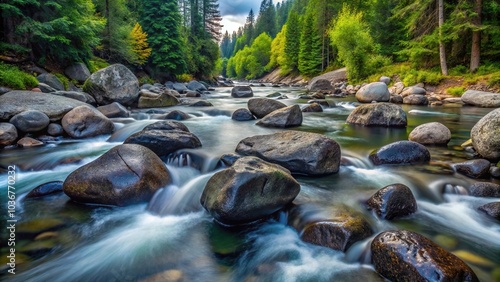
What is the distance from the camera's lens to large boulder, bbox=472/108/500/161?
5295 millimetres

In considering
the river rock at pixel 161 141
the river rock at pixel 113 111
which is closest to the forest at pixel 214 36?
the river rock at pixel 113 111

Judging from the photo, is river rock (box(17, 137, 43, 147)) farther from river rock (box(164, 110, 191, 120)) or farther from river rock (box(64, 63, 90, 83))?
river rock (box(64, 63, 90, 83))

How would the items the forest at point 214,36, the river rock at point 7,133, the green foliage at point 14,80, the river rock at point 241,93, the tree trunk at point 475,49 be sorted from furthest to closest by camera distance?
the river rock at point 241,93, the tree trunk at point 475,49, the forest at point 214,36, the green foliage at point 14,80, the river rock at point 7,133

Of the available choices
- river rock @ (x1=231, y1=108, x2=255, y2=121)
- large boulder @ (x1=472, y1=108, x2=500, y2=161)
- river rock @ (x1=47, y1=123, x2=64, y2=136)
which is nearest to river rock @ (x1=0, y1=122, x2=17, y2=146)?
river rock @ (x1=47, y1=123, x2=64, y2=136)

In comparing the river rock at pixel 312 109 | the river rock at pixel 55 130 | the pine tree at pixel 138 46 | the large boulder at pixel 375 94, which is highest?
the pine tree at pixel 138 46

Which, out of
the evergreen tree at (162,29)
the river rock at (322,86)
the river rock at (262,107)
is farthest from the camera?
the river rock at (322,86)

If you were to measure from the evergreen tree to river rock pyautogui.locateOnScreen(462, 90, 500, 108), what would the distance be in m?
21.7

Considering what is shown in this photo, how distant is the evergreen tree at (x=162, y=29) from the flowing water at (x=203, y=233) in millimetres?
21432

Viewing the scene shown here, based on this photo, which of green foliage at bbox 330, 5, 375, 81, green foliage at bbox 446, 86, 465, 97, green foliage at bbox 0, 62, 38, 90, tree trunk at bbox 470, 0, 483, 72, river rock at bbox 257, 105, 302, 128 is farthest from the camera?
green foliage at bbox 330, 5, 375, 81

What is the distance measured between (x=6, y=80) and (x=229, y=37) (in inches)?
5886

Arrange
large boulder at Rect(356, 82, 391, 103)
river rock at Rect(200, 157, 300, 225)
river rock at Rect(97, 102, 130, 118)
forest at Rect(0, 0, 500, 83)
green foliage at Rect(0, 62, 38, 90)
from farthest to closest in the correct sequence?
large boulder at Rect(356, 82, 391, 103), forest at Rect(0, 0, 500, 83), river rock at Rect(97, 102, 130, 118), green foliage at Rect(0, 62, 38, 90), river rock at Rect(200, 157, 300, 225)

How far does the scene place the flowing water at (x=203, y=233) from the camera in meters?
2.97

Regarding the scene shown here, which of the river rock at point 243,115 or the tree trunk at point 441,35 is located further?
the tree trunk at point 441,35

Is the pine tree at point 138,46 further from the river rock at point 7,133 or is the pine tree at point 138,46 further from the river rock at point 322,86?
the river rock at point 7,133
